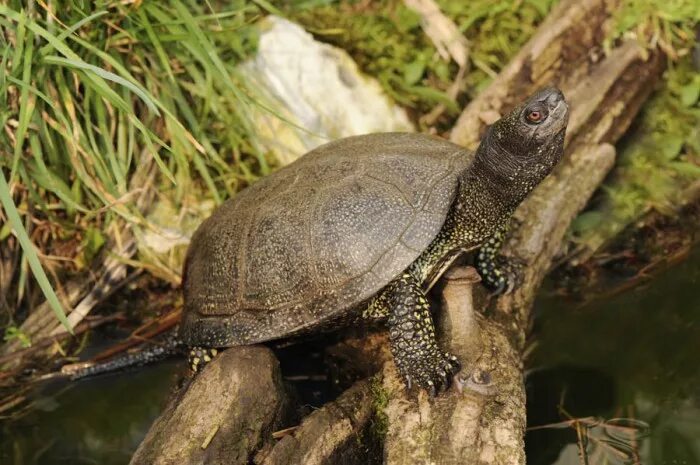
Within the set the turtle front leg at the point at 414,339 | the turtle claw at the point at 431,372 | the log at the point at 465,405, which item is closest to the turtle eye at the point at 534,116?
the log at the point at 465,405

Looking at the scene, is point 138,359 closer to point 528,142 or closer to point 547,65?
point 528,142

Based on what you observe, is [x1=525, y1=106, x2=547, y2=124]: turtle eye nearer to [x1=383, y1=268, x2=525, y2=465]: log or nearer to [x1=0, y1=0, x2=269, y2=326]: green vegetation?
[x1=383, y1=268, x2=525, y2=465]: log

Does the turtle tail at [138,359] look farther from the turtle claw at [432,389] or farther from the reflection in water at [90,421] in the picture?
the turtle claw at [432,389]

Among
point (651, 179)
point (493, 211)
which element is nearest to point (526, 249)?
point (493, 211)

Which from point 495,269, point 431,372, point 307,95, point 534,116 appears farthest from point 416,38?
point 431,372

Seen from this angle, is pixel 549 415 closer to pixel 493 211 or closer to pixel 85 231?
pixel 493 211

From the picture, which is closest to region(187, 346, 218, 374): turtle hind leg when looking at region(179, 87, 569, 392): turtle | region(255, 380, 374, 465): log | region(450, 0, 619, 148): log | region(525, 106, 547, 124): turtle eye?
region(179, 87, 569, 392): turtle
